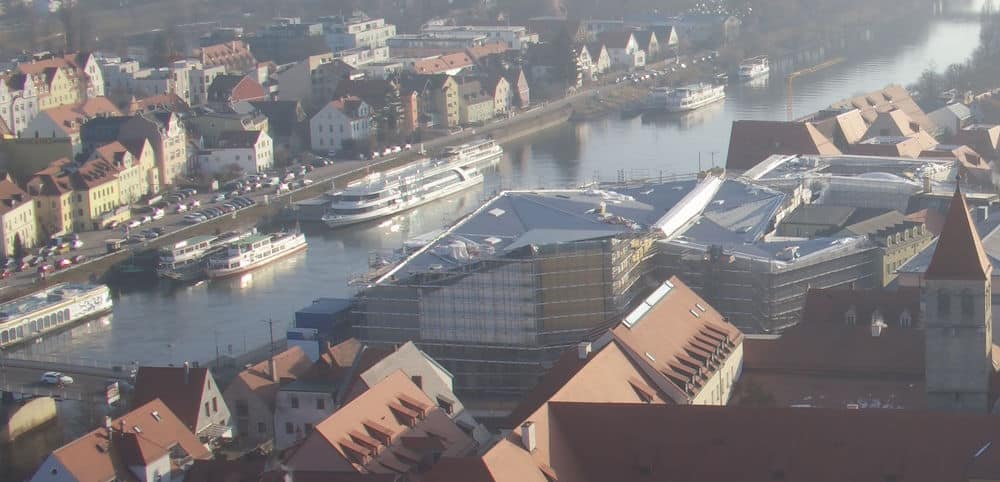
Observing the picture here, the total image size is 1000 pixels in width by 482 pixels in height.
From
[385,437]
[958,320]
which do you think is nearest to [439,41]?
[958,320]

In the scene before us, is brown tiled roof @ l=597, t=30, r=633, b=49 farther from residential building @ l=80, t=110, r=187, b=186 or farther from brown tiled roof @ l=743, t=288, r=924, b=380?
brown tiled roof @ l=743, t=288, r=924, b=380

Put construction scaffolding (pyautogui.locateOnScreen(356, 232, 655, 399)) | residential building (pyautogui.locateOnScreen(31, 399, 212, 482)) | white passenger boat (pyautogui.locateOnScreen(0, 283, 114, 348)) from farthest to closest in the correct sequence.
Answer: white passenger boat (pyautogui.locateOnScreen(0, 283, 114, 348)) < construction scaffolding (pyautogui.locateOnScreen(356, 232, 655, 399)) < residential building (pyautogui.locateOnScreen(31, 399, 212, 482))

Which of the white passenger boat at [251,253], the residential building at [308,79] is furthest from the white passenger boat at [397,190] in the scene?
the residential building at [308,79]

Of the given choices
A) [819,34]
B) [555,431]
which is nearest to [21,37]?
[819,34]

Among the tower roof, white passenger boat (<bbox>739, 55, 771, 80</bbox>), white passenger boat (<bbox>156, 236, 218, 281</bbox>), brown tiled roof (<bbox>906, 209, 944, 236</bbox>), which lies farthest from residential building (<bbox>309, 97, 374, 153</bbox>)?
the tower roof

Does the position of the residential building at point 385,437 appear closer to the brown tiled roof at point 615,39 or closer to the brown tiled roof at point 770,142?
A: the brown tiled roof at point 770,142

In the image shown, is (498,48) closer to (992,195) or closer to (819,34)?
(819,34)
